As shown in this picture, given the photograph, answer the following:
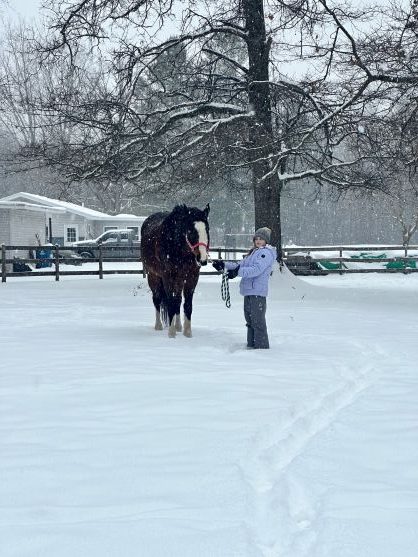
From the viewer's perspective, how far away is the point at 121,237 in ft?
131

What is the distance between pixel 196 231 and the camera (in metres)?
9.57

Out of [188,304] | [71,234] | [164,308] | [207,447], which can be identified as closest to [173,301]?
[188,304]

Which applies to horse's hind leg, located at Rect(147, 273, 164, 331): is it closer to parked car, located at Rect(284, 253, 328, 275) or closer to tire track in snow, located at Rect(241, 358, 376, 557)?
tire track in snow, located at Rect(241, 358, 376, 557)

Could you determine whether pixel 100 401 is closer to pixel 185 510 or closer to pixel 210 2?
pixel 185 510

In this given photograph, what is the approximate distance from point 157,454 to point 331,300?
13.1 m

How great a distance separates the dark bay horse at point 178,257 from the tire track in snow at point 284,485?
4100mm

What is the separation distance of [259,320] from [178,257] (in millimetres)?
1819

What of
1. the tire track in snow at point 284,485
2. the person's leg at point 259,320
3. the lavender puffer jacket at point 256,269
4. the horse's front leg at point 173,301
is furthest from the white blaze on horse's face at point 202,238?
the tire track in snow at point 284,485

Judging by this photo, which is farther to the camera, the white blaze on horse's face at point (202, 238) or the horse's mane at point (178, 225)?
the horse's mane at point (178, 225)

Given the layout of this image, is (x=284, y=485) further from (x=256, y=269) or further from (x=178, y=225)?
(x=178, y=225)

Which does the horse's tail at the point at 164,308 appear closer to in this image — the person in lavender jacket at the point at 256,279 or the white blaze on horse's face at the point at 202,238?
the white blaze on horse's face at the point at 202,238

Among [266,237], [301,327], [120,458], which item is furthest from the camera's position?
[301,327]

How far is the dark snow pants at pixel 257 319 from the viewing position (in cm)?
884

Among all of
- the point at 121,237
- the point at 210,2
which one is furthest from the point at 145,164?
the point at 121,237
